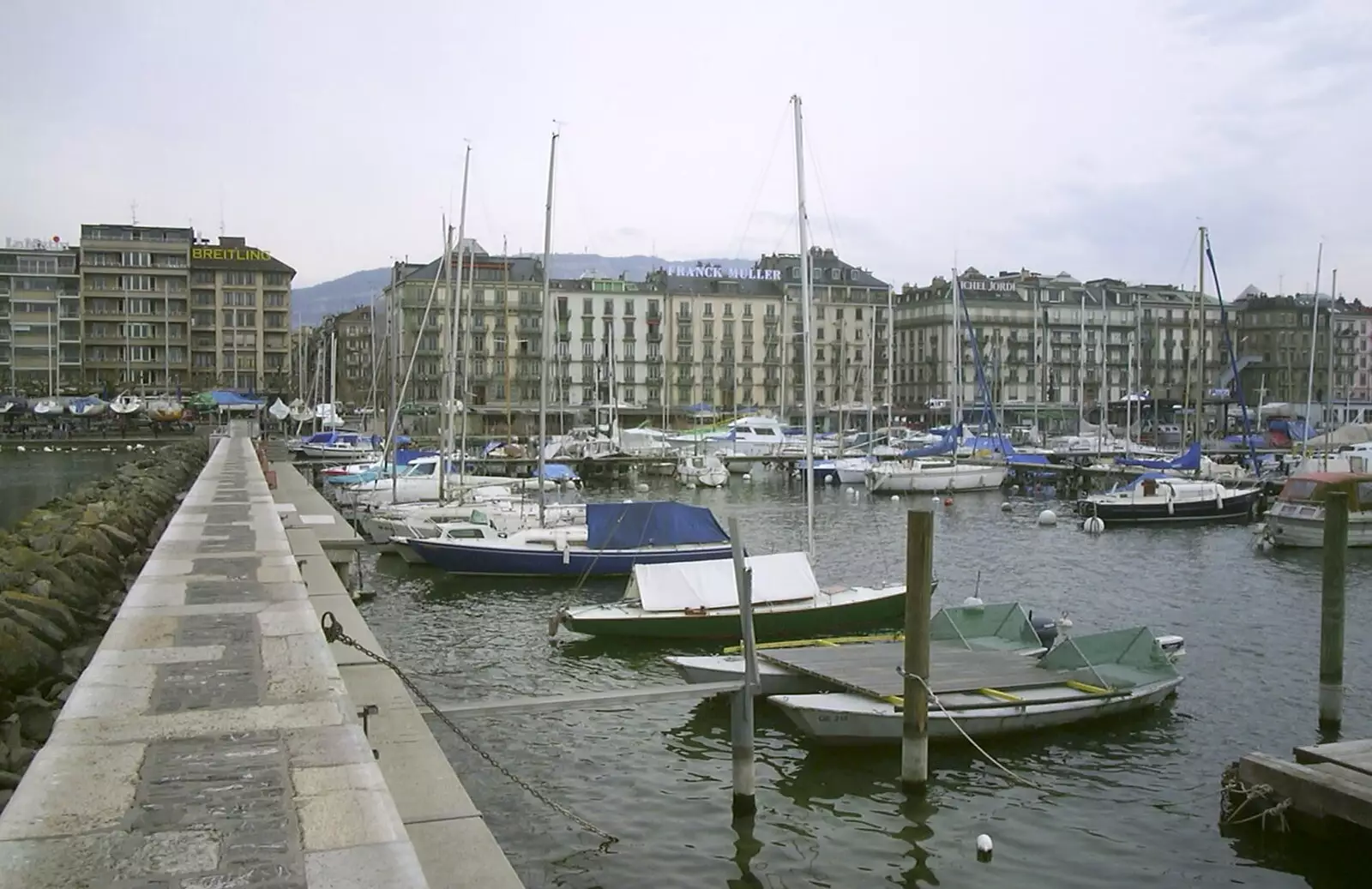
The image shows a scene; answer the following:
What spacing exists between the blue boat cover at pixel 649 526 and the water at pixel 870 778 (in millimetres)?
3822

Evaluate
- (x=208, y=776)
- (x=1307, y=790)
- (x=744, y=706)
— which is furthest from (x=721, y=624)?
(x=208, y=776)

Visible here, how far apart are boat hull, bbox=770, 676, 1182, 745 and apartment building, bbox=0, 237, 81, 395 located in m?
139

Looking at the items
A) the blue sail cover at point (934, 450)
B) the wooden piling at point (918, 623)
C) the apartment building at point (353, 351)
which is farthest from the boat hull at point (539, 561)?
the apartment building at point (353, 351)

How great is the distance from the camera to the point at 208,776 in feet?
28.0

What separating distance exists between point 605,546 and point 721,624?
959 cm

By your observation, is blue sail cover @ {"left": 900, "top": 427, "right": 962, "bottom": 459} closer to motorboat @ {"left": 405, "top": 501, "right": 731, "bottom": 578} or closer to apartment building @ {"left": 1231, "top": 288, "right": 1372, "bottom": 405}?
motorboat @ {"left": 405, "top": 501, "right": 731, "bottom": 578}

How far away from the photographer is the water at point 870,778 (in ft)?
46.5

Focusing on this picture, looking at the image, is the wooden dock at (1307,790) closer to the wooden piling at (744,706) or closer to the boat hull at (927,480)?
the wooden piling at (744,706)

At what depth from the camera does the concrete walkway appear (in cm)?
704

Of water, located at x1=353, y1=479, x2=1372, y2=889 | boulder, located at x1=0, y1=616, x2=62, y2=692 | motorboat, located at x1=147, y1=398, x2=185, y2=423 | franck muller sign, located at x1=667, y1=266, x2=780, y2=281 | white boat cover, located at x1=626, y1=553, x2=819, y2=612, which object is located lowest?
water, located at x1=353, y1=479, x2=1372, y2=889

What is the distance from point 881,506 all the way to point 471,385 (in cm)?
7330

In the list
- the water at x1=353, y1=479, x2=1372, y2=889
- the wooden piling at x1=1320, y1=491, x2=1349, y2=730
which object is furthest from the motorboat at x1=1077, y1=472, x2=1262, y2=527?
the wooden piling at x1=1320, y1=491, x2=1349, y2=730

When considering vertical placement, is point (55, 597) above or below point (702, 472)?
above

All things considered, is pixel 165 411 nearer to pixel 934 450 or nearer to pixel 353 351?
pixel 353 351
